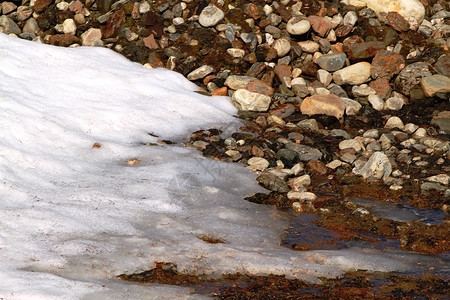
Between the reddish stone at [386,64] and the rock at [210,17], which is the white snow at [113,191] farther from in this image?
the reddish stone at [386,64]

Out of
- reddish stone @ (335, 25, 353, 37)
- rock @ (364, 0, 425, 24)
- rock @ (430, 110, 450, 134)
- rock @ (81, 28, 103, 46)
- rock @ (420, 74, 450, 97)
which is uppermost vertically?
rock @ (364, 0, 425, 24)

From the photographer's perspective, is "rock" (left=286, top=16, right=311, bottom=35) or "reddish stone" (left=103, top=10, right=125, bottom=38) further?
"reddish stone" (left=103, top=10, right=125, bottom=38)

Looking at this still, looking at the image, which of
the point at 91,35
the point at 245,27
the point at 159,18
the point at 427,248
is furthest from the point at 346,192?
the point at 91,35

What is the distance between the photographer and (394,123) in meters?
9.77

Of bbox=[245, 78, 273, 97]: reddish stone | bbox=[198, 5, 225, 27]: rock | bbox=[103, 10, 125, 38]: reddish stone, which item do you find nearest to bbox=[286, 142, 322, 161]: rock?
bbox=[245, 78, 273, 97]: reddish stone

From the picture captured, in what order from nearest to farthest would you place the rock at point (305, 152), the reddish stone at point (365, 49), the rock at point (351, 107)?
the rock at point (305, 152), the rock at point (351, 107), the reddish stone at point (365, 49)

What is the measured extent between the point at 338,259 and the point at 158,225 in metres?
2.35

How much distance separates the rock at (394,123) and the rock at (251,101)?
98.3 inches

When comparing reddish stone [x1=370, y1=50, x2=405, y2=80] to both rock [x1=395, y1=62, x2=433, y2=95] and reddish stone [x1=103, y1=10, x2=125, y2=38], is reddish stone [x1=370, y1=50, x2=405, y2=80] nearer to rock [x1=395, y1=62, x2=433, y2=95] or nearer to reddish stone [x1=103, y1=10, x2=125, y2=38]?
rock [x1=395, y1=62, x2=433, y2=95]

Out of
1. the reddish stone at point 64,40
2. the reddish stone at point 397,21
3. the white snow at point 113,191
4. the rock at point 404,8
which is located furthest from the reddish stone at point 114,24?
the reddish stone at point 397,21

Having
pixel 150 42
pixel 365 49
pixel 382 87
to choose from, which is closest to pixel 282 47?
pixel 365 49

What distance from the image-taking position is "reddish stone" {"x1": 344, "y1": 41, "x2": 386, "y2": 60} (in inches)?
440

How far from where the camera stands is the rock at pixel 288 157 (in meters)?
8.43

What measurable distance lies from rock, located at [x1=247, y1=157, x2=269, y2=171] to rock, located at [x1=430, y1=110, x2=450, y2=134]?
3844mm
